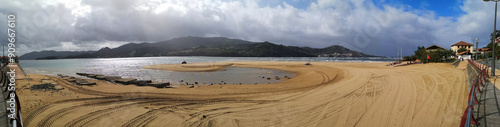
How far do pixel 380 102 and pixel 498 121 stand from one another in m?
3.79

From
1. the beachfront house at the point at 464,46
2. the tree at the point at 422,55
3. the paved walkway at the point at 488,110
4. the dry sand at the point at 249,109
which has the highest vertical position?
the beachfront house at the point at 464,46

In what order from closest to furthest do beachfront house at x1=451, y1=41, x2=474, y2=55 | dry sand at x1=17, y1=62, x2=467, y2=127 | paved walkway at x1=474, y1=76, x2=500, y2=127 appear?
paved walkway at x1=474, y1=76, x2=500, y2=127, dry sand at x1=17, y1=62, x2=467, y2=127, beachfront house at x1=451, y1=41, x2=474, y2=55

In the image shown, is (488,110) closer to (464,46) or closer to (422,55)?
(422,55)

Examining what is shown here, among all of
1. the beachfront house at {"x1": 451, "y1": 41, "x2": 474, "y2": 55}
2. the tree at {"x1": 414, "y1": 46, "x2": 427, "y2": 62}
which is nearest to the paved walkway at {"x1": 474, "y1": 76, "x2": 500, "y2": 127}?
the tree at {"x1": 414, "y1": 46, "x2": 427, "y2": 62}

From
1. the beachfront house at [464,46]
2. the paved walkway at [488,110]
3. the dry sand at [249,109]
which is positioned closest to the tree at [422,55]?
the dry sand at [249,109]

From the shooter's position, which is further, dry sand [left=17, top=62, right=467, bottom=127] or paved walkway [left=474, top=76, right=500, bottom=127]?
dry sand [left=17, top=62, right=467, bottom=127]

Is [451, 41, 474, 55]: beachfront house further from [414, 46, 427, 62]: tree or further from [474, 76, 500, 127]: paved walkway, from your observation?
[474, 76, 500, 127]: paved walkway

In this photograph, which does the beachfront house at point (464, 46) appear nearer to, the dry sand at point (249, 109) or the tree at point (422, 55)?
the tree at point (422, 55)

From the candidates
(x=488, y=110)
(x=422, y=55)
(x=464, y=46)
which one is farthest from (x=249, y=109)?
(x=464, y=46)

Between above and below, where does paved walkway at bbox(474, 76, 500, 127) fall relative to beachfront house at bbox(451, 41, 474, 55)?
below

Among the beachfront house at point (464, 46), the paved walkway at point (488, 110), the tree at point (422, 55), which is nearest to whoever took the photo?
the paved walkway at point (488, 110)

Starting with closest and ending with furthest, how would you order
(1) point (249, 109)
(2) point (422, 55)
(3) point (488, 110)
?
1. (3) point (488, 110)
2. (1) point (249, 109)
3. (2) point (422, 55)

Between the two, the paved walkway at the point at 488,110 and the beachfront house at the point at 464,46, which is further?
the beachfront house at the point at 464,46

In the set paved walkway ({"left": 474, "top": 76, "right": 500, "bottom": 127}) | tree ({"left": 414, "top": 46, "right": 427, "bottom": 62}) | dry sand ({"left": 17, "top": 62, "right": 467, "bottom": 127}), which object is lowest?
dry sand ({"left": 17, "top": 62, "right": 467, "bottom": 127})
